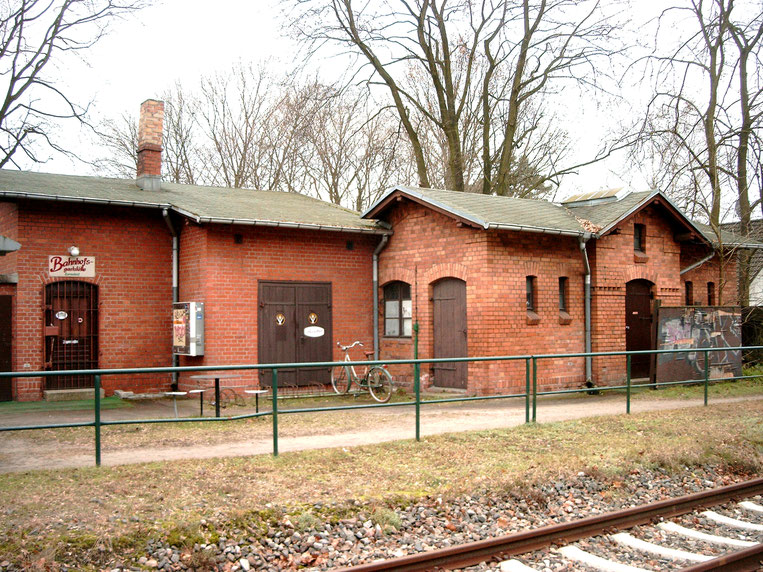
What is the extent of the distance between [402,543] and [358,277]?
1090 centimetres

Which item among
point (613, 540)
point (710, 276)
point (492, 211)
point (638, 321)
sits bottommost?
point (613, 540)

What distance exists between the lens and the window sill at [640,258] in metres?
16.6

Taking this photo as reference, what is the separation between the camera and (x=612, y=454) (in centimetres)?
861

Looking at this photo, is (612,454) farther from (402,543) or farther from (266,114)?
(266,114)

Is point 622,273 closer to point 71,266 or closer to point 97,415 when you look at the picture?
point 71,266

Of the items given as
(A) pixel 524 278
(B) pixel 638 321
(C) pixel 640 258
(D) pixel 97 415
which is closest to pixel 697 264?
(C) pixel 640 258

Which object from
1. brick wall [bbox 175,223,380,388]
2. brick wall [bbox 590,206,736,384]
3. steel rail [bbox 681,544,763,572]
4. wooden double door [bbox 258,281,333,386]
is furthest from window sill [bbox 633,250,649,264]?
steel rail [bbox 681,544,763,572]

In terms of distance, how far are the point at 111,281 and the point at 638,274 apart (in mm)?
11371

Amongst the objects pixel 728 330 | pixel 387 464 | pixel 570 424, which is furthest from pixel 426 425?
pixel 728 330

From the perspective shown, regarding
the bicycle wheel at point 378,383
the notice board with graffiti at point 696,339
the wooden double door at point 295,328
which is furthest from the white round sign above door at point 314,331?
the notice board with graffiti at point 696,339

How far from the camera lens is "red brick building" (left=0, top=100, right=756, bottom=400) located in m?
14.3

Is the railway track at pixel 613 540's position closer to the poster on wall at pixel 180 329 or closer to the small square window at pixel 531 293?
the small square window at pixel 531 293

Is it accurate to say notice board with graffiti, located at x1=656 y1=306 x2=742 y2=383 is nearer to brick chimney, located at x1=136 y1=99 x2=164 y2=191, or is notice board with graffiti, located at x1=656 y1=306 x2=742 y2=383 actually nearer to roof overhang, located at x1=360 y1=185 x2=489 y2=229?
roof overhang, located at x1=360 y1=185 x2=489 y2=229

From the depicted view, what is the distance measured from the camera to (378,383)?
14484mm
